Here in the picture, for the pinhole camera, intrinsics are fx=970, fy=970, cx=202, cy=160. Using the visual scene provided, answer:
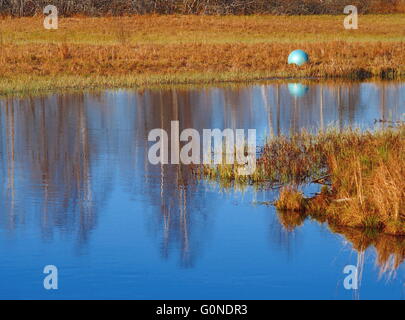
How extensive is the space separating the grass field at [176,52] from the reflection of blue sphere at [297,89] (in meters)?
2.50

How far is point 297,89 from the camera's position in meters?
29.0

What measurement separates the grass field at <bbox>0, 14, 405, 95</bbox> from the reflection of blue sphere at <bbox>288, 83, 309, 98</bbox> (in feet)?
8.20

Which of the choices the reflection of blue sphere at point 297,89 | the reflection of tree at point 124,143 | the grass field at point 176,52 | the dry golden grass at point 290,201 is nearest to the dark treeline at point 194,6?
the grass field at point 176,52

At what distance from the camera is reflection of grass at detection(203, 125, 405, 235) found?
11219 mm

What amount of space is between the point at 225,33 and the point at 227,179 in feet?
103

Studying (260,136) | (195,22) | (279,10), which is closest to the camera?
(260,136)

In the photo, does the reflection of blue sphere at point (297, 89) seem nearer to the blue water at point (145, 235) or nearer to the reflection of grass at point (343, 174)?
the blue water at point (145, 235)

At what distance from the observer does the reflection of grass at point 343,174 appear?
36.8 feet

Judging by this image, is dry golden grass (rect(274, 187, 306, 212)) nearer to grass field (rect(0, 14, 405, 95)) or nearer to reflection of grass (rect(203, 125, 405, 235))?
reflection of grass (rect(203, 125, 405, 235))

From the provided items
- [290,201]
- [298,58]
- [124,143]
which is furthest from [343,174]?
[298,58]

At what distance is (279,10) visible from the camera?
60.6 m

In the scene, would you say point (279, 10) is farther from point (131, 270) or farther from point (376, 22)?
point (131, 270)

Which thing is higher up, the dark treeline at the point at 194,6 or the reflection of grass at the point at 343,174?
the dark treeline at the point at 194,6
